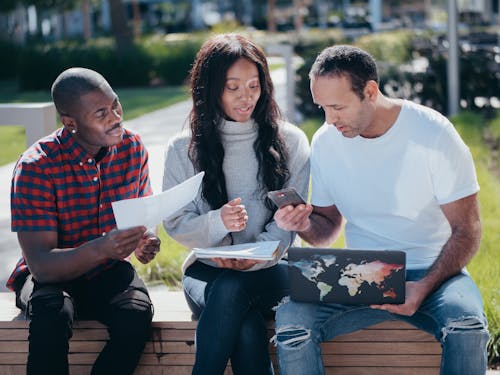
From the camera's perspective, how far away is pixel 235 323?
10.3 feet

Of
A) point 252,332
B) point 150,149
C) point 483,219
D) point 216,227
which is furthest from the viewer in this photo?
point 150,149

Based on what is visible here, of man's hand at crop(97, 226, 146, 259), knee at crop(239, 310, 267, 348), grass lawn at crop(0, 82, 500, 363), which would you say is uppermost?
man's hand at crop(97, 226, 146, 259)

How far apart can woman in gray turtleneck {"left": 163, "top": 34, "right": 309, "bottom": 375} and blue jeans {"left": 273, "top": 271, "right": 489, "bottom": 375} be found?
0.90 ft

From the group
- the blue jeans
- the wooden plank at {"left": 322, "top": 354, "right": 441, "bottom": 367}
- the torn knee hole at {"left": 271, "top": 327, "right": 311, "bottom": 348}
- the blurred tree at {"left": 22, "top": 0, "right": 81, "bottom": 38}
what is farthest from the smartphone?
the blurred tree at {"left": 22, "top": 0, "right": 81, "bottom": 38}

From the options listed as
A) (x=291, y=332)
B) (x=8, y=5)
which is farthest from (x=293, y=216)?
(x=8, y=5)

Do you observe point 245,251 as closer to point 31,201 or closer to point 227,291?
point 227,291

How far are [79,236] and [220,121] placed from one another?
29.6 inches

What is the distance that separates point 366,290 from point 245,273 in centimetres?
51

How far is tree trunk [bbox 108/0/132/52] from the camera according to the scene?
2134 cm

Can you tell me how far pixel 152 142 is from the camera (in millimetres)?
10398

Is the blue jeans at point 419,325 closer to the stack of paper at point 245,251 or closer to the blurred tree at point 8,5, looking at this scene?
the stack of paper at point 245,251

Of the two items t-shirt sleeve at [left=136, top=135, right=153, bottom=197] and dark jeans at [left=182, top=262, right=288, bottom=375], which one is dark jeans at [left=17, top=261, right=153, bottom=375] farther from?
t-shirt sleeve at [left=136, top=135, right=153, bottom=197]

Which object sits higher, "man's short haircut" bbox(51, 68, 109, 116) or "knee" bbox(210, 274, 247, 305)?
"man's short haircut" bbox(51, 68, 109, 116)

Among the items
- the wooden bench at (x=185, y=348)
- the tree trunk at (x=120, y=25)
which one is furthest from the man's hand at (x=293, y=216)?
the tree trunk at (x=120, y=25)
